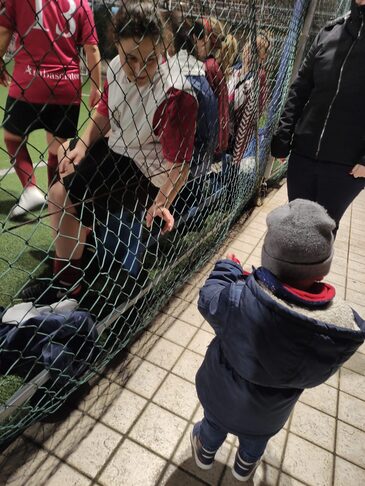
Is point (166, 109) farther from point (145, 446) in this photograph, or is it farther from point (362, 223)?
point (362, 223)

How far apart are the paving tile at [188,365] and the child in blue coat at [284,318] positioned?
25.6 inches

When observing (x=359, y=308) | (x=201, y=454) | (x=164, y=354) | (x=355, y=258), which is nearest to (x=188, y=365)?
(x=164, y=354)

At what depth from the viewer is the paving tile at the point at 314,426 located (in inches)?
60.7

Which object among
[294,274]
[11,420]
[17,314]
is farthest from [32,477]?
[294,274]

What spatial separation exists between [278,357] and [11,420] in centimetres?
112

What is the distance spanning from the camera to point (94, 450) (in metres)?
1.39

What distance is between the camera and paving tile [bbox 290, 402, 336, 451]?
154cm

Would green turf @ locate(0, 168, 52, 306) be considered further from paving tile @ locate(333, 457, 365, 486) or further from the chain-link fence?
paving tile @ locate(333, 457, 365, 486)

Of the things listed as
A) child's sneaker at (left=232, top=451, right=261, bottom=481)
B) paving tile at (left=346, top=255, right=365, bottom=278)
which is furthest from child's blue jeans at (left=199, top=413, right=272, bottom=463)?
paving tile at (left=346, top=255, right=365, bottom=278)

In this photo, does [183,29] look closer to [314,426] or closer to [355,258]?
[314,426]

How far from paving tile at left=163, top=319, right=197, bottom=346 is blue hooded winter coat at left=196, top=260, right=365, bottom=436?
66cm

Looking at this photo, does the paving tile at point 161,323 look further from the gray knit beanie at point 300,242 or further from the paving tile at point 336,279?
the paving tile at point 336,279

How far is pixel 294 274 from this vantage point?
3.05 feet

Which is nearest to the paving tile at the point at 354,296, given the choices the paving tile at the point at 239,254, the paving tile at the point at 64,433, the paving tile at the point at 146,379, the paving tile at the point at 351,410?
the paving tile at the point at 239,254
